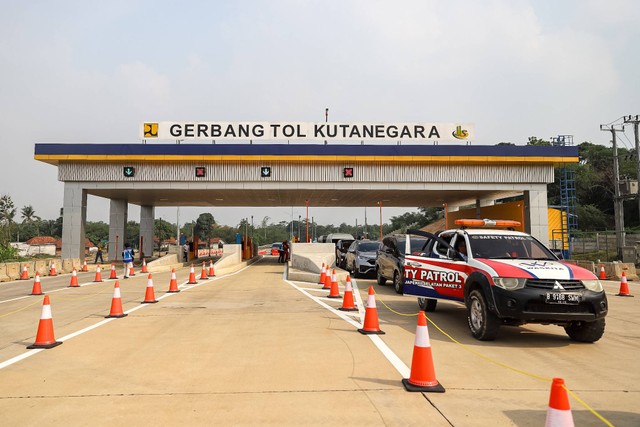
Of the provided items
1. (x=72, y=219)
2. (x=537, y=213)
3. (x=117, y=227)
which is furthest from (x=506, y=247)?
(x=117, y=227)

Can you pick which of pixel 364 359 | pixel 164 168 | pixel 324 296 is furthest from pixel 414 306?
pixel 164 168

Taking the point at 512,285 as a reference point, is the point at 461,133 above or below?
above

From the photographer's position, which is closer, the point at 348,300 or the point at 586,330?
the point at 586,330

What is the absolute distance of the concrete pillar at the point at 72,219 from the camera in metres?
29.2

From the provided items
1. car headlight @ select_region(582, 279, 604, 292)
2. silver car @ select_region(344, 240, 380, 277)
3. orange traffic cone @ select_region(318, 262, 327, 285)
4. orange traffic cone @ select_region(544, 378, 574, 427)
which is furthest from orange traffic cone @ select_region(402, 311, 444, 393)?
silver car @ select_region(344, 240, 380, 277)

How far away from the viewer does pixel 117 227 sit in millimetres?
36031

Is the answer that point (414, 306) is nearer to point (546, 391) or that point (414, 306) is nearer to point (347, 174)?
point (546, 391)

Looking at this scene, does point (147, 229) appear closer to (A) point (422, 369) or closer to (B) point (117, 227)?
(B) point (117, 227)

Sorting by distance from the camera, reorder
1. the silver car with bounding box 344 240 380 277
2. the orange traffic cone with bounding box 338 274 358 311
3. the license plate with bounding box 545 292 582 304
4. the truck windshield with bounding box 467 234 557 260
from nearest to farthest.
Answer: the license plate with bounding box 545 292 582 304 → the truck windshield with bounding box 467 234 557 260 → the orange traffic cone with bounding box 338 274 358 311 → the silver car with bounding box 344 240 380 277

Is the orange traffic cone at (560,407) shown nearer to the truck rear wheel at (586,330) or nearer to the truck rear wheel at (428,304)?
the truck rear wheel at (586,330)

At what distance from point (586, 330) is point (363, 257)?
12.3 metres

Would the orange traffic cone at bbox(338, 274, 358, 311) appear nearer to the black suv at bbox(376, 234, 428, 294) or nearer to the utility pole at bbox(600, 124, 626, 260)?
the black suv at bbox(376, 234, 428, 294)

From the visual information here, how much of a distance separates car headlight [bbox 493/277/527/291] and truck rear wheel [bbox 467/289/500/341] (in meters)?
0.38

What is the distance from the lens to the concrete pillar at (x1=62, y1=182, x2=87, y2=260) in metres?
A: 29.2
